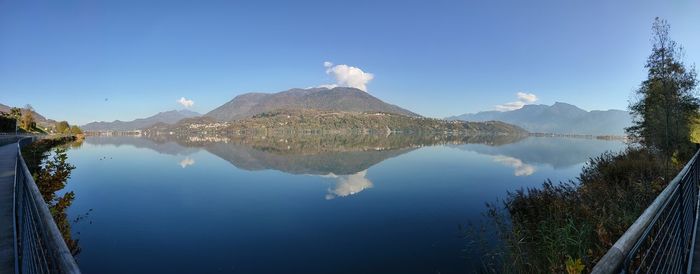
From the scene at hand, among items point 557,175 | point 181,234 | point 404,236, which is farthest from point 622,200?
point 557,175

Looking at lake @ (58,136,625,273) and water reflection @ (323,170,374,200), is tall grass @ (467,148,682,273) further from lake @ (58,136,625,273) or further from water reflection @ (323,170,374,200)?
water reflection @ (323,170,374,200)

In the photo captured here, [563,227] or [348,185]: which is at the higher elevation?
[563,227]

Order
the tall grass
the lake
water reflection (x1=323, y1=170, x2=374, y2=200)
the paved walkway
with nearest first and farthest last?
the paved walkway → the tall grass → the lake → water reflection (x1=323, y1=170, x2=374, y2=200)

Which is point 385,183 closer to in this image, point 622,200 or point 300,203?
point 300,203

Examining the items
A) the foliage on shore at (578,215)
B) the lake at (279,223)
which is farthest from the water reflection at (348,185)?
the foliage on shore at (578,215)

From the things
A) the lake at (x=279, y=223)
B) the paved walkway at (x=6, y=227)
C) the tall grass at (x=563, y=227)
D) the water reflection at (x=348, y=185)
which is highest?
the paved walkway at (x=6, y=227)

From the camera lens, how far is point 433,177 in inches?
1468

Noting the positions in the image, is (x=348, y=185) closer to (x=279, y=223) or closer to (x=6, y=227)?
(x=279, y=223)

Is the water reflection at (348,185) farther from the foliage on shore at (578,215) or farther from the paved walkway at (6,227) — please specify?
the paved walkway at (6,227)

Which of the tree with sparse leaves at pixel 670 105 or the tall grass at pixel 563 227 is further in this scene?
the tree with sparse leaves at pixel 670 105

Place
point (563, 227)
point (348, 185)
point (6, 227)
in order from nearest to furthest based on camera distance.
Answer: point (6, 227) → point (563, 227) → point (348, 185)

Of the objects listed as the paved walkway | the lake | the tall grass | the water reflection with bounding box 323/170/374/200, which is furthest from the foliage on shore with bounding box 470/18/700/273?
the water reflection with bounding box 323/170/374/200

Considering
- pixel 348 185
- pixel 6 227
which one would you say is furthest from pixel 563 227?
pixel 348 185

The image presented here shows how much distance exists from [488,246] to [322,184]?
20.9m
